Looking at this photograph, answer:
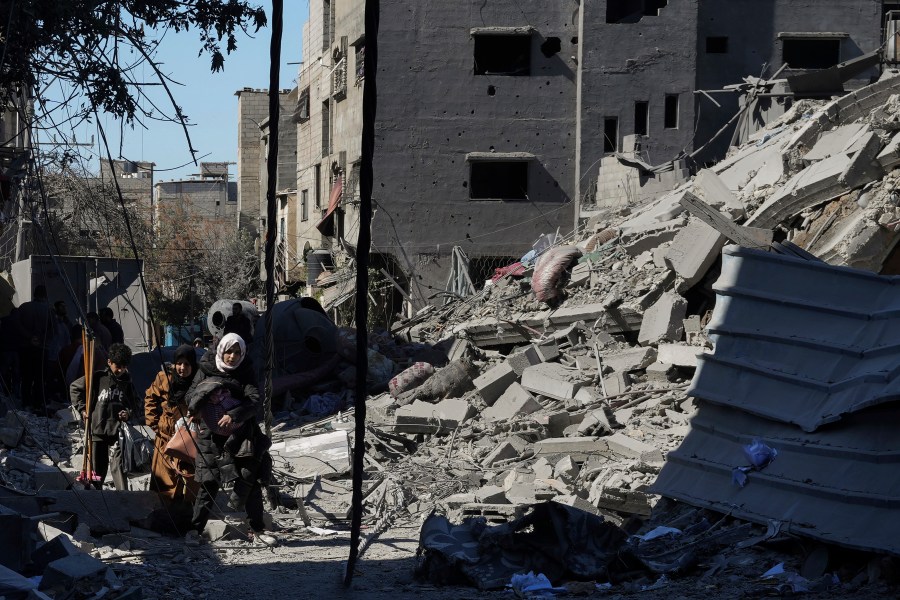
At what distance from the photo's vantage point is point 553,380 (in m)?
12.5

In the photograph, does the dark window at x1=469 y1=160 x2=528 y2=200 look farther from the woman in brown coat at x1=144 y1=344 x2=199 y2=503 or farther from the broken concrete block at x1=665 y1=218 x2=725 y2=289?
the woman in brown coat at x1=144 y1=344 x2=199 y2=503

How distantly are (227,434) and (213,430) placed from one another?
0.11 metres

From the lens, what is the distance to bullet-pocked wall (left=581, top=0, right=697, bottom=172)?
2753 centimetres

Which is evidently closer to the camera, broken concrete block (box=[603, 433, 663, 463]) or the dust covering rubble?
the dust covering rubble

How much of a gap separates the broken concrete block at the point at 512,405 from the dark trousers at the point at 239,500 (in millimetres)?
4408

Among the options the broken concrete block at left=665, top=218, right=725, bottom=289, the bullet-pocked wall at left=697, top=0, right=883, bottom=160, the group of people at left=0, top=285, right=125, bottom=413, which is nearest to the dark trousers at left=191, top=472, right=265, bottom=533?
the group of people at left=0, top=285, right=125, bottom=413

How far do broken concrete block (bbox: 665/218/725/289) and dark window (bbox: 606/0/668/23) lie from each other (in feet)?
57.3

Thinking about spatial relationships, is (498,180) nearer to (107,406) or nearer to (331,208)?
Answer: (331,208)

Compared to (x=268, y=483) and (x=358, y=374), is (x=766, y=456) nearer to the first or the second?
(x=358, y=374)

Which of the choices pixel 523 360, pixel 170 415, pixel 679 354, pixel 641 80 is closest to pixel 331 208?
pixel 641 80

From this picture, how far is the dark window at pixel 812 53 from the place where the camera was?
29.1 meters

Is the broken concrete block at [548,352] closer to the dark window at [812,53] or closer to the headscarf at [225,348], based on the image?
the headscarf at [225,348]

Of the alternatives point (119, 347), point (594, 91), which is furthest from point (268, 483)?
point (594, 91)

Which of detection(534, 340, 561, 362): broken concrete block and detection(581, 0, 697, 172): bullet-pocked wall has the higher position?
detection(581, 0, 697, 172): bullet-pocked wall
